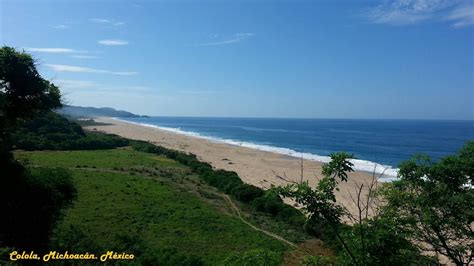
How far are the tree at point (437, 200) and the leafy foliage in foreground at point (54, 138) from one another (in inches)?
2229

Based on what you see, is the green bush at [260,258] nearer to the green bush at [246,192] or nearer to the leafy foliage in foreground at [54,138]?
the green bush at [246,192]

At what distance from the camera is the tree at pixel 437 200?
8.62m

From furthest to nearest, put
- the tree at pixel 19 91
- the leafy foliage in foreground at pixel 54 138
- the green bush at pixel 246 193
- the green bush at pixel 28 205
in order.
→ the leafy foliage in foreground at pixel 54 138 → the green bush at pixel 246 193 → the tree at pixel 19 91 → the green bush at pixel 28 205

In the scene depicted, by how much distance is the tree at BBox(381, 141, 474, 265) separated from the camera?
8617 millimetres

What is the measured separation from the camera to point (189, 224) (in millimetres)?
25766

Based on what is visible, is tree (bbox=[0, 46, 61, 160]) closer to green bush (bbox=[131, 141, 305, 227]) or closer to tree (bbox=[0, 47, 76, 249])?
tree (bbox=[0, 47, 76, 249])

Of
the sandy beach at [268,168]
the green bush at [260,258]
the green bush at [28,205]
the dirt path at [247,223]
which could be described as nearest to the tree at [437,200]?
the green bush at [260,258]

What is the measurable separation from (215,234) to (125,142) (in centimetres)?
5643

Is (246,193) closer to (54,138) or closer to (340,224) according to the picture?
(340,224)

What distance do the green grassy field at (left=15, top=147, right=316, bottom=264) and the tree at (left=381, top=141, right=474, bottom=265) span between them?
7.06 metres

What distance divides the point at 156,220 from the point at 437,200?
20.9 m

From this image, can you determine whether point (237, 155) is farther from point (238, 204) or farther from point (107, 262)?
point (107, 262)

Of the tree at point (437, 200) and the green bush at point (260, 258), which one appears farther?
the tree at point (437, 200)

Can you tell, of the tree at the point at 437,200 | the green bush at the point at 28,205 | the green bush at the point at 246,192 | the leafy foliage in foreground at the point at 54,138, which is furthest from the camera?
the leafy foliage in foreground at the point at 54,138
